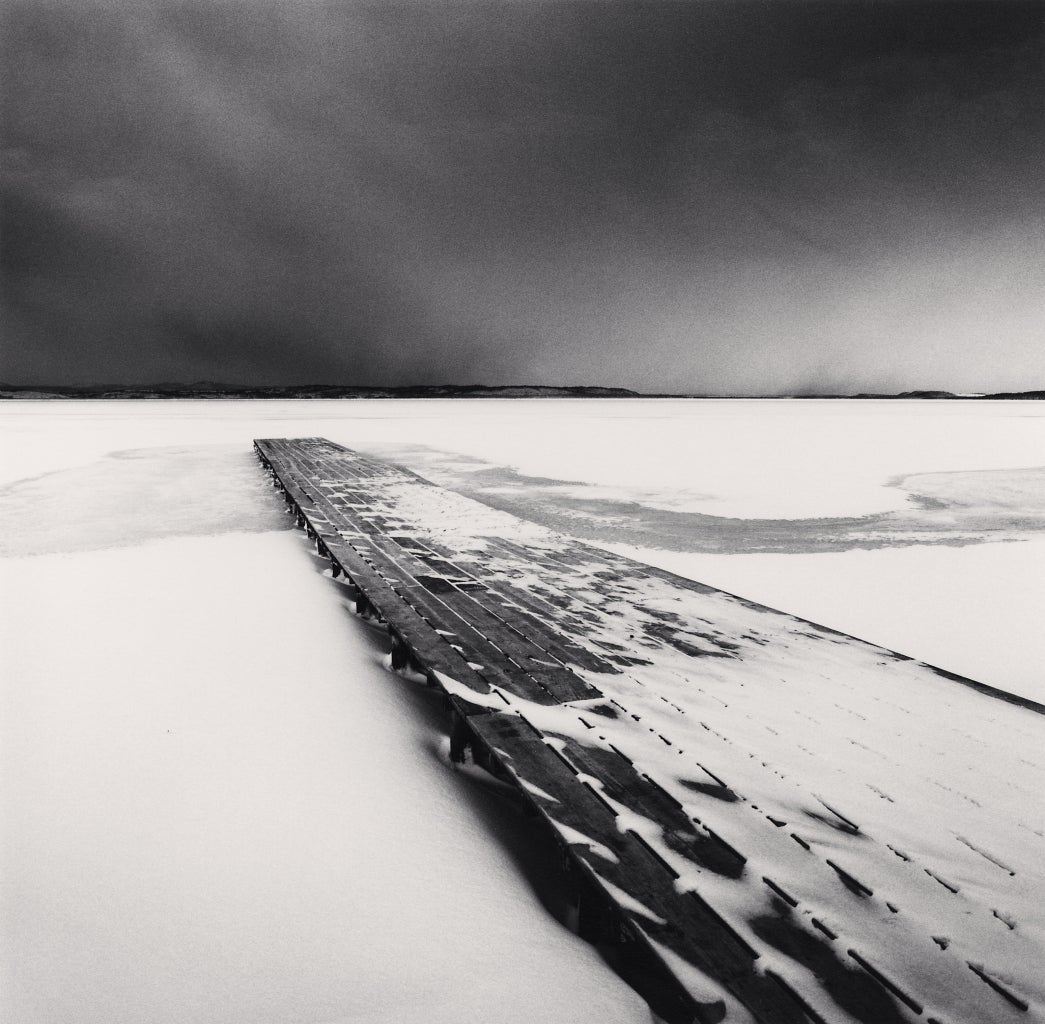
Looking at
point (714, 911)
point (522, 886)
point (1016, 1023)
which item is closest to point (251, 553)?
point (522, 886)

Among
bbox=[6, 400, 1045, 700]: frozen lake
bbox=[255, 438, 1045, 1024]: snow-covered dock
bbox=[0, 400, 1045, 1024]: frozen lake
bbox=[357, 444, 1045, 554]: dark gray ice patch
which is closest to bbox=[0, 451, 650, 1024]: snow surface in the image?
bbox=[0, 400, 1045, 1024]: frozen lake

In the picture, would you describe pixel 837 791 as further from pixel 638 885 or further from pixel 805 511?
pixel 805 511

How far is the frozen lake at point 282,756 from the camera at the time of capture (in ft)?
5.40

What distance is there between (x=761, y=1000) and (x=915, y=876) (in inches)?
24.2

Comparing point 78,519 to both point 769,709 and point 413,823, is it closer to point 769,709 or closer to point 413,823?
point 413,823

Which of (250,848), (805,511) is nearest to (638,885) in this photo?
(250,848)

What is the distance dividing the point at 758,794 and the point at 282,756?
1.78m

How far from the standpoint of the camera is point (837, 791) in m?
1.94

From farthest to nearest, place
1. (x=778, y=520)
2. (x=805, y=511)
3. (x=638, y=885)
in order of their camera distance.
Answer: (x=805, y=511) < (x=778, y=520) < (x=638, y=885)

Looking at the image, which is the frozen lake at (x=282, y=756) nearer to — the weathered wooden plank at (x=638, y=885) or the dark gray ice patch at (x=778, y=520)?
the dark gray ice patch at (x=778, y=520)

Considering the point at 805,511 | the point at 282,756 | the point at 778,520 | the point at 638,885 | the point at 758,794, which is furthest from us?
the point at 805,511

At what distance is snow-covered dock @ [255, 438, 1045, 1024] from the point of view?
52.2 inches

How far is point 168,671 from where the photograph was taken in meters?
3.37

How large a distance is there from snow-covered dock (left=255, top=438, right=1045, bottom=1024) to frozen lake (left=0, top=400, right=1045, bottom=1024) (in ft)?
0.96
